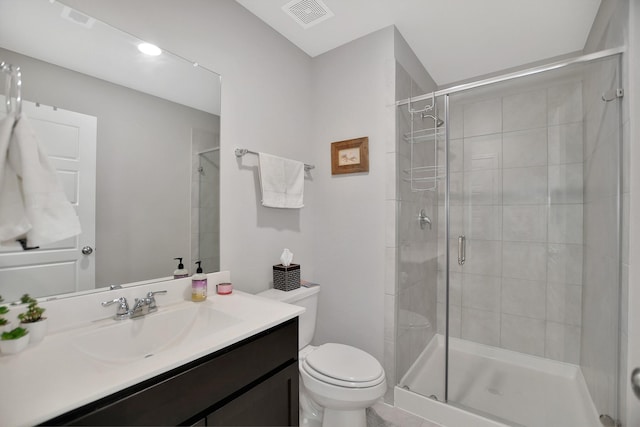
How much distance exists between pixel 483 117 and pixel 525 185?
0.64 meters

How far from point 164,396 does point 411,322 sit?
170 cm

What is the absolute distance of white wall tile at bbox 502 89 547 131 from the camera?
2.17m

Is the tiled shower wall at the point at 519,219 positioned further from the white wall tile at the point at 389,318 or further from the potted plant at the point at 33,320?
the potted plant at the point at 33,320

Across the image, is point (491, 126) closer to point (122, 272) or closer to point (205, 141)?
point (205, 141)

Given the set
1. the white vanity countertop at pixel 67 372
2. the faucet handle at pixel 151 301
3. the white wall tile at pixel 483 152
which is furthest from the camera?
the white wall tile at pixel 483 152

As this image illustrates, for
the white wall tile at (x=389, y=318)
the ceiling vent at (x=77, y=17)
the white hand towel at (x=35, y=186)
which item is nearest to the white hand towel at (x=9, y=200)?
the white hand towel at (x=35, y=186)

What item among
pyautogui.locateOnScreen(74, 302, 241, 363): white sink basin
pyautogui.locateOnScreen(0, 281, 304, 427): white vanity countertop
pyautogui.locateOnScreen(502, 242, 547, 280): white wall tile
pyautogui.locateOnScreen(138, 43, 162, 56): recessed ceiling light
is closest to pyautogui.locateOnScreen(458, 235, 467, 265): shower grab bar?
pyautogui.locateOnScreen(502, 242, 547, 280): white wall tile

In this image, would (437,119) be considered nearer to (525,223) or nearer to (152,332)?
(525,223)

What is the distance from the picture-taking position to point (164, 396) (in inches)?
29.8

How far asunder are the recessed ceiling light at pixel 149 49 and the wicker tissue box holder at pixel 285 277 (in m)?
1.25

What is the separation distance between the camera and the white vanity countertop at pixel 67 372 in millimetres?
591

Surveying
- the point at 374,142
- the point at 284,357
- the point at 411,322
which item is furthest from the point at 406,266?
the point at 284,357

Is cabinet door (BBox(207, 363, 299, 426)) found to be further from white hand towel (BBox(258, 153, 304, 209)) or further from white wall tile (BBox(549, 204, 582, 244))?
white wall tile (BBox(549, 204, 582, 244))

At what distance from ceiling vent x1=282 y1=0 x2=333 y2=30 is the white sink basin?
5.52ft
